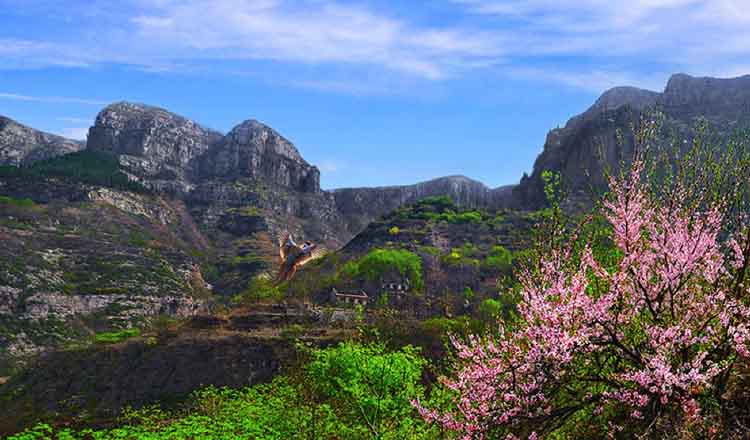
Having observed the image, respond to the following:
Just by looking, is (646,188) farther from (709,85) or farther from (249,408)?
(709,85)

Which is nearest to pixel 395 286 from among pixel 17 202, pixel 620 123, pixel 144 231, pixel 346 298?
pixel 346 298

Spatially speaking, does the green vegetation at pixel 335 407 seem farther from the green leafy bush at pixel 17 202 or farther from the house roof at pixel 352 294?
the green leafy bush at pixel 17 202

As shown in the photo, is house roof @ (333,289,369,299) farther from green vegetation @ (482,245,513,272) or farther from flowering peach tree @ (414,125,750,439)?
flowering peach tree @ (414,125,750,439)

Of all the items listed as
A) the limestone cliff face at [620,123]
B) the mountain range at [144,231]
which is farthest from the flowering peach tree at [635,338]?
the limestone cliff face at [620,123]

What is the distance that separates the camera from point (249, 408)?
923 inches

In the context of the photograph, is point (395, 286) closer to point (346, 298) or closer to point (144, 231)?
point (346, 298)

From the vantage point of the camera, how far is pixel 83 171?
567ft

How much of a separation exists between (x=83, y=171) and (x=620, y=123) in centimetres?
13783

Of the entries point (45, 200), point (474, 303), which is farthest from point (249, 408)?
point (45, 200)

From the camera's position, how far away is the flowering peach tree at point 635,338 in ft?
30.6

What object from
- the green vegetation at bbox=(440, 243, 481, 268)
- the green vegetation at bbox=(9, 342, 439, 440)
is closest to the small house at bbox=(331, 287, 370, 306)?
the green vegetation at bbox=(440, 243, 481, 268)

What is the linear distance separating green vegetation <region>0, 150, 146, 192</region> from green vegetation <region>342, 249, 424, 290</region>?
101 m

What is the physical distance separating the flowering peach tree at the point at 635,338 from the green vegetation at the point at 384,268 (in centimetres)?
7844

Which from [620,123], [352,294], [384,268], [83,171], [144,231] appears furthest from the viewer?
[83,171]
